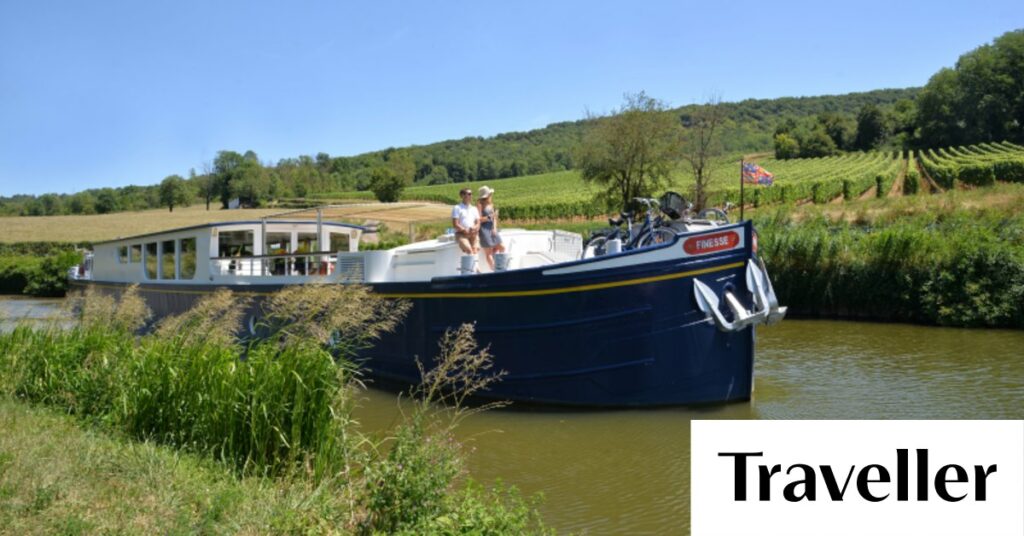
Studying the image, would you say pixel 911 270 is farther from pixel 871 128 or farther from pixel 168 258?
pixel 871 128

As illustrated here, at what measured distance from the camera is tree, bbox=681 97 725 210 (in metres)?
41.5

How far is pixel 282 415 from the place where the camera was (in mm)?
5395

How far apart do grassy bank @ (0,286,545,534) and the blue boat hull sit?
106 inches

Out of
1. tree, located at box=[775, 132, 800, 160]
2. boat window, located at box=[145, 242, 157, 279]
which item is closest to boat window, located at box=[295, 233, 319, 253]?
boat window, located at box=[145, 242, 157, 279]

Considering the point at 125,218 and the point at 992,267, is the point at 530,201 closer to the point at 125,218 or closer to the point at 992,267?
the point at 125,218

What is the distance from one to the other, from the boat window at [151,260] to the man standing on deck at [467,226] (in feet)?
31.8

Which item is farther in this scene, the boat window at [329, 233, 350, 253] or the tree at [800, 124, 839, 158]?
the tree at [800, 124, 839, 158]

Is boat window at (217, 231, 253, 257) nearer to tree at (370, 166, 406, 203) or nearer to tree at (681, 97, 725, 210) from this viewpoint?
tree at (681, 97, 725, 210)

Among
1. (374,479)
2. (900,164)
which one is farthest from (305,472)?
(900,164)

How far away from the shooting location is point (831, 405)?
984 centimetres

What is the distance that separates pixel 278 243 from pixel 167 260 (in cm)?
253

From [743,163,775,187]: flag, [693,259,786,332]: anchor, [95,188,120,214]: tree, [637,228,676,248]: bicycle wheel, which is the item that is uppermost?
[95,188,120,214]: tree

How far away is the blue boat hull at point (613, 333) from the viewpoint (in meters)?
8.86

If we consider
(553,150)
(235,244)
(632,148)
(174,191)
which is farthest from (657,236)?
(553,150)
